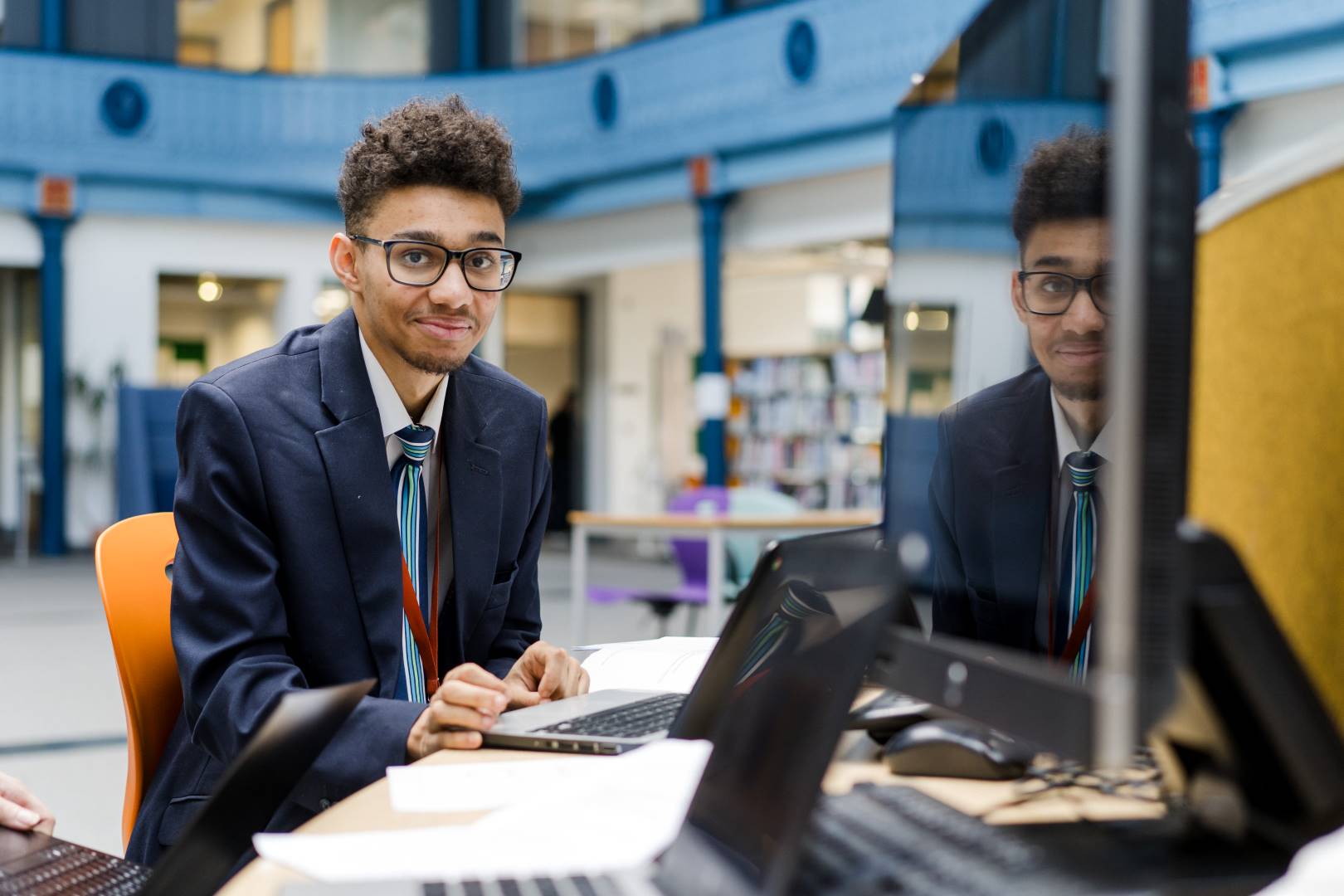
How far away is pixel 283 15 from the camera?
1409 centimetres

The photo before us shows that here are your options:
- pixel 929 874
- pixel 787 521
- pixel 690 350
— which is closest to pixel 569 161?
pixel 690 350

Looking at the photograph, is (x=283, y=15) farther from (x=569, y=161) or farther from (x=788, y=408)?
(x=788, y=408)

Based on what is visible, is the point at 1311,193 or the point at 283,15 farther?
the point at 283,15

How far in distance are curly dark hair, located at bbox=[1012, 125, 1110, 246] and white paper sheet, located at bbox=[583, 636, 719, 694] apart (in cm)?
89

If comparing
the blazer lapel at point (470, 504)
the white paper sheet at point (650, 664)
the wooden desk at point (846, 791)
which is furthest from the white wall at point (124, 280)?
the wooden desk at point (846, 791)

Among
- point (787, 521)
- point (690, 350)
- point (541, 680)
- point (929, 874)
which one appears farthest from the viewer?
point (690, 350)

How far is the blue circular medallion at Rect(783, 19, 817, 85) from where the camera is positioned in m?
10.6

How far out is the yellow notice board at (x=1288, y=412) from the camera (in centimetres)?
96

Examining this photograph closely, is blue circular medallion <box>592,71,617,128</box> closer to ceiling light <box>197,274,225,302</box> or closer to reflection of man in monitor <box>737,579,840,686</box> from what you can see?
ceiling light <box>197,274,225,302</box>

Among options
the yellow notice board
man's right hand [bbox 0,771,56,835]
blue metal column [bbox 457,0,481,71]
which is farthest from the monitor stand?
blue metal column [bbox 457,0,481,71]

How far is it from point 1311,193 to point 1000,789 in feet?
1.67

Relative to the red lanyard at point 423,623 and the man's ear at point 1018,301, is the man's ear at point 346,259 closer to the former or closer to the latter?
the red lanyard at point 423,623

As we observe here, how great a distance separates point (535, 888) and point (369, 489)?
942mm

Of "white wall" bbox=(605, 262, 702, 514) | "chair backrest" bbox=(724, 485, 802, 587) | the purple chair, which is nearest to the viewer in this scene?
the purple chair
